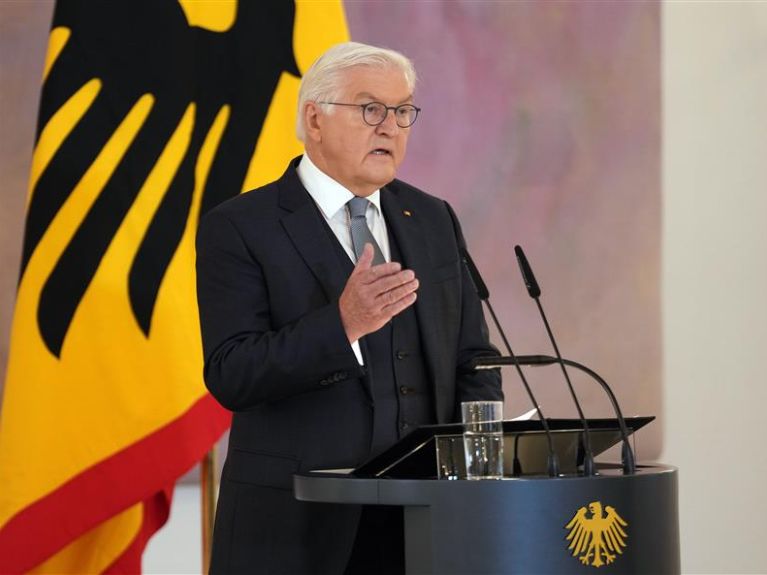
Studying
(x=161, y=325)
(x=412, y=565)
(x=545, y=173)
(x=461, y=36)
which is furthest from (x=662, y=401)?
(x=412, y=565)

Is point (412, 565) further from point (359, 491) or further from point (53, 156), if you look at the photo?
point (53, 156)

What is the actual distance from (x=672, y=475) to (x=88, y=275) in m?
1.88

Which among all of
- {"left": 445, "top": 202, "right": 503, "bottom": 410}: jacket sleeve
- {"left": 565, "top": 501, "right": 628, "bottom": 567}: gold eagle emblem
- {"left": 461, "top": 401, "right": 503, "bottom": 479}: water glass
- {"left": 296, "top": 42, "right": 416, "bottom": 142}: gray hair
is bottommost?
{"left": 565, "top": 501, "right": 628, "bottom": 567}: gold eagle emblem

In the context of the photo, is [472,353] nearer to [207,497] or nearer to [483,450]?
[483,450]

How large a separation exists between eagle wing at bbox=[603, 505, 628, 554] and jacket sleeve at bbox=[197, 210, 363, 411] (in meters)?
0.57

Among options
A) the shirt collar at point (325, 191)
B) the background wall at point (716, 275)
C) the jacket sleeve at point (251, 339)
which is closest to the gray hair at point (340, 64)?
the shirt collar at point (325, 191)

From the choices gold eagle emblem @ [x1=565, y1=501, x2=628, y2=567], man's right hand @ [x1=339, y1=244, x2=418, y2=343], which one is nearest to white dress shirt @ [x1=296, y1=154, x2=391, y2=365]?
man's right hand @ [x1=339, y1=244, x2=418, y2=343]

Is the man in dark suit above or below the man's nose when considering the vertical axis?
below

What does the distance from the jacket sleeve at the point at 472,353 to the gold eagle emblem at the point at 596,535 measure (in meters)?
0.69

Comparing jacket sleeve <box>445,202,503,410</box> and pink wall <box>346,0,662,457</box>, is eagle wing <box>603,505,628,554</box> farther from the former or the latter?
pink wall <box>346,0,662,457</box>

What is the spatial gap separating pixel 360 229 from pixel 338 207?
0.07 metres

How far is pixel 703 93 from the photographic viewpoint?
4207mm

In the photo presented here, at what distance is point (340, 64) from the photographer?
7.66ft

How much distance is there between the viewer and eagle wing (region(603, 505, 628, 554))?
1640 mm
